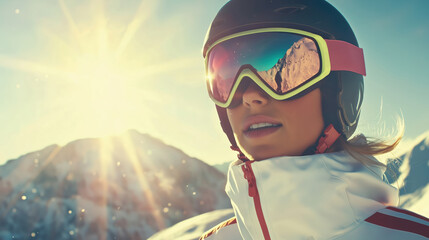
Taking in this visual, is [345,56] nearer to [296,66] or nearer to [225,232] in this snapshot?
[296,66]

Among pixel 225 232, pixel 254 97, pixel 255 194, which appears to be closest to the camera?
pixel 255 194

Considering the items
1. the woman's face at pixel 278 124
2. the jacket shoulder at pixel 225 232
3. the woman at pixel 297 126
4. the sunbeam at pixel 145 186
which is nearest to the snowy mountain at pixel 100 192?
the sunbeam at pixel 145 186

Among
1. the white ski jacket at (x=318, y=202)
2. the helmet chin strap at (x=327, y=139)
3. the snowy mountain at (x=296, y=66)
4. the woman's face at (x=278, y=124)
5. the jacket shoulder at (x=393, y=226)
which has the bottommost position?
the jacket shoulder at (x=393, y=226)

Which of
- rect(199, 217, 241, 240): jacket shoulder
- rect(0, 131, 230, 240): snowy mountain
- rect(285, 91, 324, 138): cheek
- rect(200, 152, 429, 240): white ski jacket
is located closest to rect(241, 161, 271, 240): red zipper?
rect(200, 152, 429, 240): white ski jacket

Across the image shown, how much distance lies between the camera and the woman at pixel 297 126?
1167mm

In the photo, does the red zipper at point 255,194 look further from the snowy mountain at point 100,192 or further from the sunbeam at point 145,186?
the sunbeam at point 145,186

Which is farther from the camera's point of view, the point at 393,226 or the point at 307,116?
the point at 307,116

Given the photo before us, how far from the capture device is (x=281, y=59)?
1.46 metres

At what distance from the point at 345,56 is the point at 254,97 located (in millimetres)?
650

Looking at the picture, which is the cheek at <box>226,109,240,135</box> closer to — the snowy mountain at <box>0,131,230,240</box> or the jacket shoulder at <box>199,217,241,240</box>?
the jacket shoulder at <box>199,217,241,240</box>

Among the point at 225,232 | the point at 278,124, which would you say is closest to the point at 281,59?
the point at 278,124

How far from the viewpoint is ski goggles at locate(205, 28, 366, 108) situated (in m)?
1.43

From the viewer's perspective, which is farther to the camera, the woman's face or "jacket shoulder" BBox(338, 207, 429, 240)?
the woman's face

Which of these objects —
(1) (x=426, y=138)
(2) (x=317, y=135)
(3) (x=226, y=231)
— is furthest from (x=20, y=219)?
(1) (x=426, y=138)
